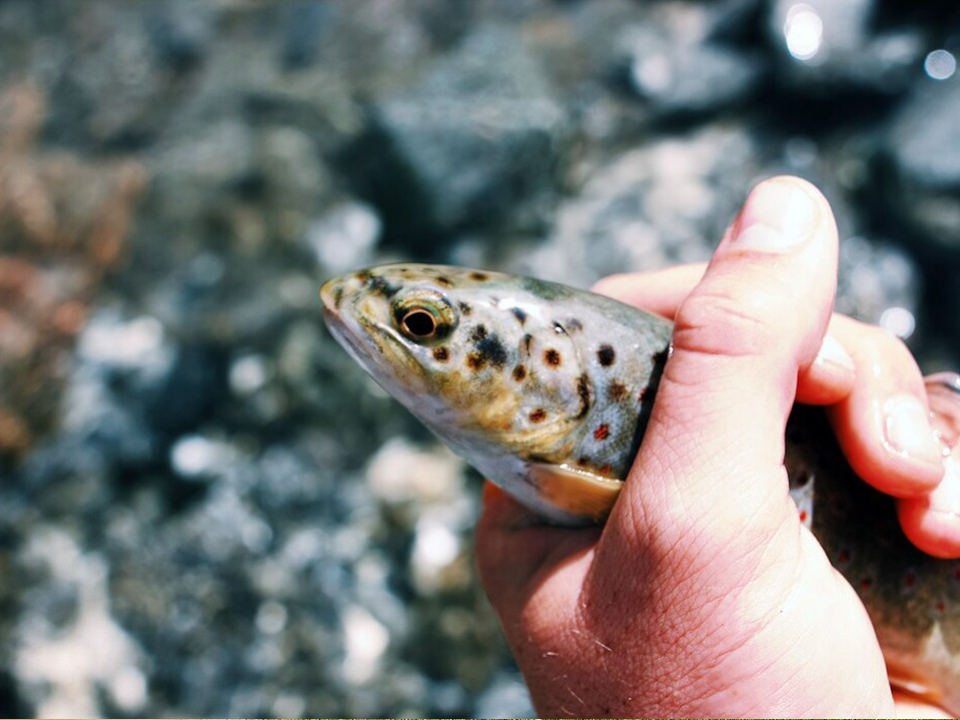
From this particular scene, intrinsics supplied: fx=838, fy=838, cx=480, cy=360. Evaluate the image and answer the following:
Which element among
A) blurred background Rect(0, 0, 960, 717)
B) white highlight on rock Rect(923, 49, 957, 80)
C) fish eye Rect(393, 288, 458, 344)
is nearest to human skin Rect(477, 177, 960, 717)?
fish eye Rect(393, 288, 458, 344)

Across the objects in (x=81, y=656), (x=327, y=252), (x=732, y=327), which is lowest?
(x=81, y=656)

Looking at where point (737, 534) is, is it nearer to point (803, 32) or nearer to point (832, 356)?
point (832, 356)

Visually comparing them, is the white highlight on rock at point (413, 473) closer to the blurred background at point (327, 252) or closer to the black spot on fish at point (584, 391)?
the blurred background at point (327, 252)

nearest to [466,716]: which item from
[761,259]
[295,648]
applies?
[295,648]

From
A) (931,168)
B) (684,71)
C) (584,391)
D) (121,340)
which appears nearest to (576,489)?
(584,391)

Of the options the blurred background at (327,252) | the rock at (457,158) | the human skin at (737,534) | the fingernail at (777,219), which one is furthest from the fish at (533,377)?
the rock at (457,158)

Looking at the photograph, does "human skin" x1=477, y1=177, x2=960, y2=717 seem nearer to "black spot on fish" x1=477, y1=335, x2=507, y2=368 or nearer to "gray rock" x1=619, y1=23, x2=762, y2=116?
"black spot on fish" x1=477, y1=335, x2=507, y2=368
